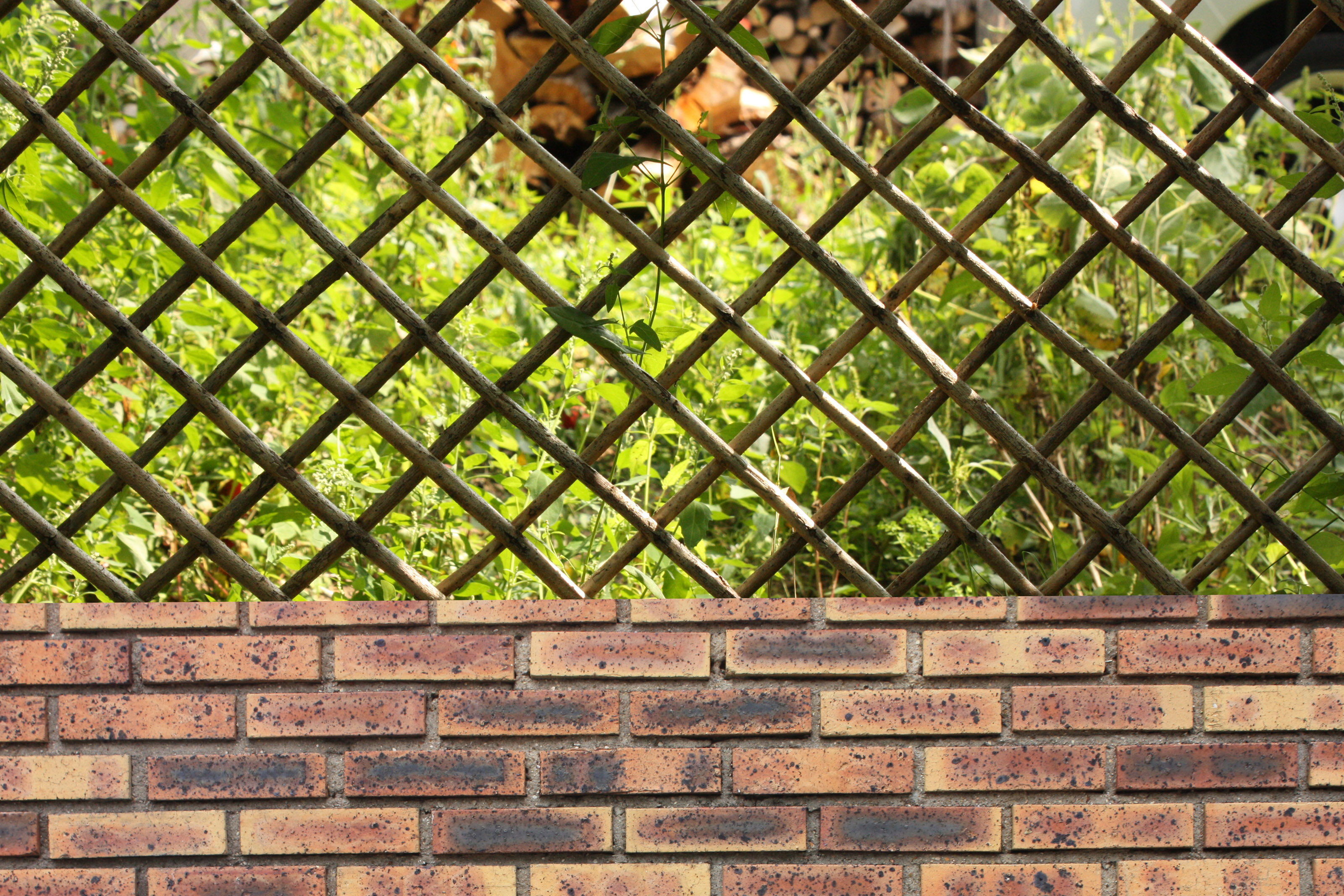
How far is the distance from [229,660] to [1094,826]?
44.9 inches

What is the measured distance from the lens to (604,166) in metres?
1.07

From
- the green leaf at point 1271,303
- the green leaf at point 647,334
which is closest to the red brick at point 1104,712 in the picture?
the green leaf at point 1271,303

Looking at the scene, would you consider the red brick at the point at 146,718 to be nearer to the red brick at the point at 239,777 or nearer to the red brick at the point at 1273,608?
the red brick at the point at 239,777

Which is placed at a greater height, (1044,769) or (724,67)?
(724,67)

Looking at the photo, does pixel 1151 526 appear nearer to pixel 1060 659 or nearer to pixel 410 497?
pixel 1060 659

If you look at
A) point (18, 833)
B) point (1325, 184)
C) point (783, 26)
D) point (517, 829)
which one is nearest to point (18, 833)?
point (18, 833)

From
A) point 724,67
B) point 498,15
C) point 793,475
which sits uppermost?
point 498,15

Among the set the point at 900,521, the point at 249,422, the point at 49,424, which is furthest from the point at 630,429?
the point at 49,424

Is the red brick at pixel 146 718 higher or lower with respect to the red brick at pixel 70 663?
lower

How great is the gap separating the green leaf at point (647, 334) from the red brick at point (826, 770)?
53cm

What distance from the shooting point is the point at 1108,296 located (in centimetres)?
187

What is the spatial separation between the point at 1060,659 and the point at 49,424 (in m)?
1.55

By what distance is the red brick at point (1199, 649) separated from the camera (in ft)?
3.93

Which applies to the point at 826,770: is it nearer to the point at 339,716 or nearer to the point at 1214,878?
Result: the point at 1214,878
